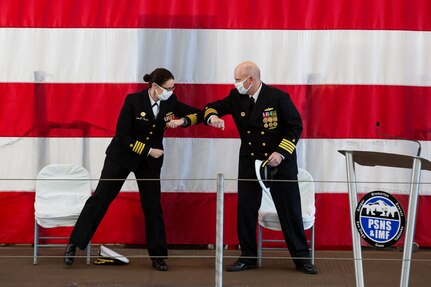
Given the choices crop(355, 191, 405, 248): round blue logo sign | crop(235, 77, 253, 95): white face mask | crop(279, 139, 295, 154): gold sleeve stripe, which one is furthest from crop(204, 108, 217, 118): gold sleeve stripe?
crop(355, 191, 405, 248): round blue logo sign

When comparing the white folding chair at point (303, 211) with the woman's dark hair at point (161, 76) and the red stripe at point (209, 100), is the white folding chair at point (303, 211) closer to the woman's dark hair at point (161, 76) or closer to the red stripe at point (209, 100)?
the red stripe at point (209, 100)

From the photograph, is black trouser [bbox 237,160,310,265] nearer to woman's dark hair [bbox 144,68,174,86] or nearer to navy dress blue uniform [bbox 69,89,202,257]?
navy dress blue uniform [bbox 69,89,202,257]

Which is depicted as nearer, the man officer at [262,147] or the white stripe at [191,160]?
the man officer at [262,147]

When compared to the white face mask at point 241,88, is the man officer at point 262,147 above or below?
below

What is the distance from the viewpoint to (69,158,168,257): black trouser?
4363mm

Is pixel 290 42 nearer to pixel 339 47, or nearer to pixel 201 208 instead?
pixel 339 47

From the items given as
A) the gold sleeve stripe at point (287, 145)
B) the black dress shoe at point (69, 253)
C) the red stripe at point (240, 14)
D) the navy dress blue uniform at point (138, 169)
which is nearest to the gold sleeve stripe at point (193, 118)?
the navy dress blue uniform at point (138, 169)

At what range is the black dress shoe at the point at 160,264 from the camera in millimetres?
4367

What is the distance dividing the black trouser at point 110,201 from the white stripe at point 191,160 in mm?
392

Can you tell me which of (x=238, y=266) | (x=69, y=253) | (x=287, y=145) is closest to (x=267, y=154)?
(x=287, y=145)

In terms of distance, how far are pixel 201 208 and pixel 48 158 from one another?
962 mm

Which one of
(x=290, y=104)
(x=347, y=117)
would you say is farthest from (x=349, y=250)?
(x=290, y=104)

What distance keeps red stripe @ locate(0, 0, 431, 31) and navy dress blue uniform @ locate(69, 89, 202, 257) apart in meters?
0.60

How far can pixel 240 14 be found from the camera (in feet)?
15.6
